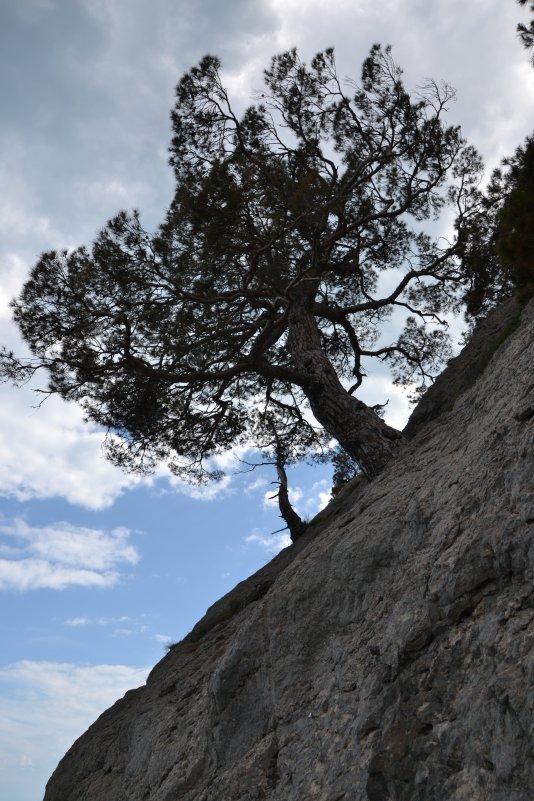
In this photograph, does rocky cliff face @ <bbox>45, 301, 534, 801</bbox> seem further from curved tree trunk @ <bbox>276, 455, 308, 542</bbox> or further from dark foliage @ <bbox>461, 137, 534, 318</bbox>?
curved tree trunk @ <bbox>276, 455, 308, 542</bbox>

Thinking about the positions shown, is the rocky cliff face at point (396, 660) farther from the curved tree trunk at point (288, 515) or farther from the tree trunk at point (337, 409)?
the curved tree trunk at point (288, 515)

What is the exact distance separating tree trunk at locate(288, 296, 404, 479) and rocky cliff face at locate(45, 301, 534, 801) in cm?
65

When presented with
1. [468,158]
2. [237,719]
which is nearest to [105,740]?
[237,719]

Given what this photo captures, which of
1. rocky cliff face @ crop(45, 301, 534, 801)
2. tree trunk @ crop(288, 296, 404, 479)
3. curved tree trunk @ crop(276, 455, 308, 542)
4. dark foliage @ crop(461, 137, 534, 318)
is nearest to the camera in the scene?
rocky cliff face @ crop(45, 301, 534, 801)

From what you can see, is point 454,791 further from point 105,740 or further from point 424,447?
point 105,740

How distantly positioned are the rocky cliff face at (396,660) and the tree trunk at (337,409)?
0.65m

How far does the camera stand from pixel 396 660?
5.43 meters

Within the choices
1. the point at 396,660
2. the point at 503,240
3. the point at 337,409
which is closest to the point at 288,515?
the point at 337,409

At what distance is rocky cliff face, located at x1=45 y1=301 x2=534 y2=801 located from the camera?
437cm

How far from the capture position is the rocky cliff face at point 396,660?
172 inches

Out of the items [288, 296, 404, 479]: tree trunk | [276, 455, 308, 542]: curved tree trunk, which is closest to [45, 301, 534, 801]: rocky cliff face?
[288, 296, 404, 479]: tree trunk

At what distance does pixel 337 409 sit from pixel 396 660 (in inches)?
238

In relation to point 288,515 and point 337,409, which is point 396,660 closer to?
point 337,409

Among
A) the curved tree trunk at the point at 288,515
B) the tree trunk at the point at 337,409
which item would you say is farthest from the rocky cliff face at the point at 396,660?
the curved tree trunk at the point at 288,515
